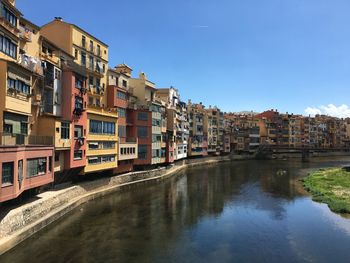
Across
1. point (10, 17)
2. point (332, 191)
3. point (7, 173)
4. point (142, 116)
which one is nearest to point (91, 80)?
point (142, 116)

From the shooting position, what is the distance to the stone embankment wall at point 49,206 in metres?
26.6

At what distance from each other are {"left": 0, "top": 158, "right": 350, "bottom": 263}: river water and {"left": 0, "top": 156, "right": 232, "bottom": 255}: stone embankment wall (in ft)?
2.71

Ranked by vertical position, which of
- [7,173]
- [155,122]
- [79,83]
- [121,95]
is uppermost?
[121,95]

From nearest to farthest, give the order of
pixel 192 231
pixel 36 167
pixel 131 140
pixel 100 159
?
pixel 36 167, pixel 192 231, pixel 100 159, pixel 131 140

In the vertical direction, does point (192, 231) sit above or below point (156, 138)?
below

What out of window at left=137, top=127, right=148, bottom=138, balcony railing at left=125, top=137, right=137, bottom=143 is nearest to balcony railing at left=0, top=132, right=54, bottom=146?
balcony railing at left=125, top=137, right=137, bottom=143

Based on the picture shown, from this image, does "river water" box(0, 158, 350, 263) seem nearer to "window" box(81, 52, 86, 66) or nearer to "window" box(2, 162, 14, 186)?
"window" box(2, 162, 14, 186)

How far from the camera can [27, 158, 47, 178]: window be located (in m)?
31.3

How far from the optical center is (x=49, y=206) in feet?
112

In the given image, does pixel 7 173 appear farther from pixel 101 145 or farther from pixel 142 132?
pixel 142 132

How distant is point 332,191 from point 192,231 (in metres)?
32.6

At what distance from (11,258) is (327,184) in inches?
2185

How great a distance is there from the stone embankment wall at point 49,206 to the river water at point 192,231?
0.83 meters

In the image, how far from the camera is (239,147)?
468 feet
